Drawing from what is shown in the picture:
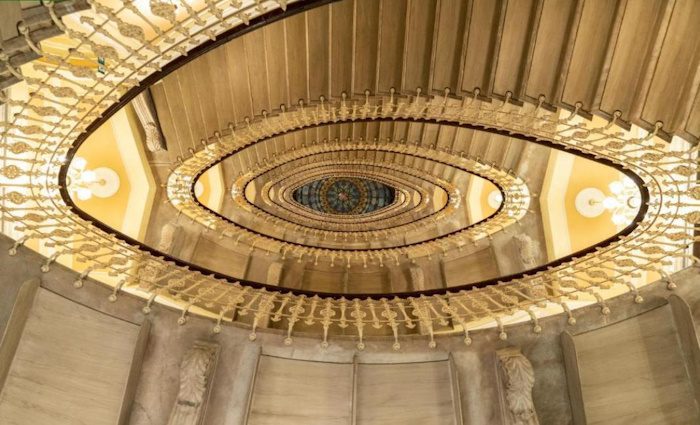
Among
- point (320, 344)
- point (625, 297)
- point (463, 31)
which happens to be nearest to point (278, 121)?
point (463, 31)

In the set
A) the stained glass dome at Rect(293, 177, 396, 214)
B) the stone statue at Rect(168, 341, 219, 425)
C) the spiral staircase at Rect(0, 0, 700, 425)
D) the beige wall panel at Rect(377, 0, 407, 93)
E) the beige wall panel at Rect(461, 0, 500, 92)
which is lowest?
the stone statue at Rect(168, 341, 219, 425)

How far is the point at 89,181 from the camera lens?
8336mm

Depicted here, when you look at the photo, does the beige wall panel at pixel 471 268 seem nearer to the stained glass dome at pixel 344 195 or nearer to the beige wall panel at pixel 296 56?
the beige wall panel at pixel 296 56

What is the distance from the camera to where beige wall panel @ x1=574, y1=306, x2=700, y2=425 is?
151 inches

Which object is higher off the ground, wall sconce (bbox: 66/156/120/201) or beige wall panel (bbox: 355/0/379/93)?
beige wall panel (bbox: 355/0/379/93)

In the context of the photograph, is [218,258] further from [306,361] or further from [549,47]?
Answer: [549,47]

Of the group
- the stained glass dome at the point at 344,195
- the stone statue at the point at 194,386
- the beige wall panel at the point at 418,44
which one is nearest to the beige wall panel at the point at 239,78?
the beige wall panel at the point at 418,44

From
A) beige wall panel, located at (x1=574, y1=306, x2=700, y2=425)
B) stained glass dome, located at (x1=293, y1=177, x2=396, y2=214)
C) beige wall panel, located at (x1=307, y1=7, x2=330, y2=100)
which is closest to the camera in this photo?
beige wall panel, located at (x1=574, y1=306, x2=700, y2=425)

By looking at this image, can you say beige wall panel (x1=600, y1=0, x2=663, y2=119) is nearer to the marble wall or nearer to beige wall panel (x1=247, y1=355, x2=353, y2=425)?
the marble wall

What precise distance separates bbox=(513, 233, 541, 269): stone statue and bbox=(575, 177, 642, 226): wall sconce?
122 centimetres

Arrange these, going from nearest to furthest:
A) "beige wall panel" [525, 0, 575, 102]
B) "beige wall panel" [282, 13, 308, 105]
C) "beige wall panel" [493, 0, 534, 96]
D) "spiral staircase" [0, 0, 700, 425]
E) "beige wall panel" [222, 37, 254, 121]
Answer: "spiral staircase" [0, 0, 700, 425] < "beige wall panel" [525, 0, 575, 102] < "beige wall panel" [493, 0, 534, 96] < "beige wall panel" [282, 13, 308, 105] < "beige wall panel" [222, 37, 254, 121]

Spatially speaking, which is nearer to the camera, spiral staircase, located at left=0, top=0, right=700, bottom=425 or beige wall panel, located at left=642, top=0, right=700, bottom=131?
spiral staircase, located at left=0, top=0, right=700, bottom=425

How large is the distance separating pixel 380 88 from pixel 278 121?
1.81 metres

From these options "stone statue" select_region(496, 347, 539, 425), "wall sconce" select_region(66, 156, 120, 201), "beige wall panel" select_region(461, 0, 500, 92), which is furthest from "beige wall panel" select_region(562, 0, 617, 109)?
"wall sconce" select_region(66, 156, 120, 201)
